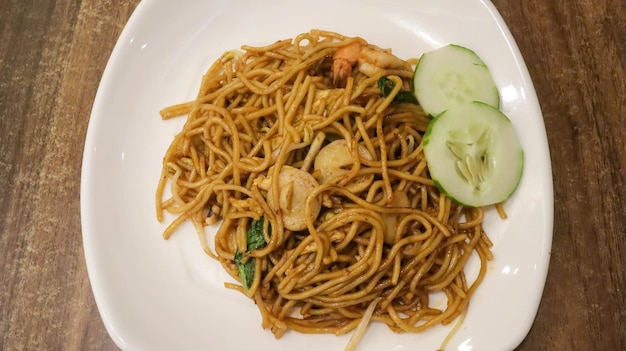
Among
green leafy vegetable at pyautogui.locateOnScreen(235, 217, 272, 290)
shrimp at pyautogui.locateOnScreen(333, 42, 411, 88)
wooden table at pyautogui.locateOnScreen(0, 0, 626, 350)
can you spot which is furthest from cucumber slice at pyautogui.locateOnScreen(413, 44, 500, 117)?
green leafy vegetable at pyautogui.locateOnScreen(235, 217, 272, 290)

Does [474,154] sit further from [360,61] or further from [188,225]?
[188,225]

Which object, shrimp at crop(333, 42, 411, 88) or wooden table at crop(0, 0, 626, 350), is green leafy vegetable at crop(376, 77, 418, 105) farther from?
wooden table at crop(0, 0, 626, 350)

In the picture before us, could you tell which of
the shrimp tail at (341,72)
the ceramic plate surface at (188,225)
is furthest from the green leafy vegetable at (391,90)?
the ceramic plate surface at (188,225)

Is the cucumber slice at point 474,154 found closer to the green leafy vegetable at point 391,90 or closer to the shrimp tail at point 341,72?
the green leafy vegetable at point 391,90

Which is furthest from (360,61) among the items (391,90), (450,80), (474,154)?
(474,154)

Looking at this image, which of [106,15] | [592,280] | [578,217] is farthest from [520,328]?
[106,15]
